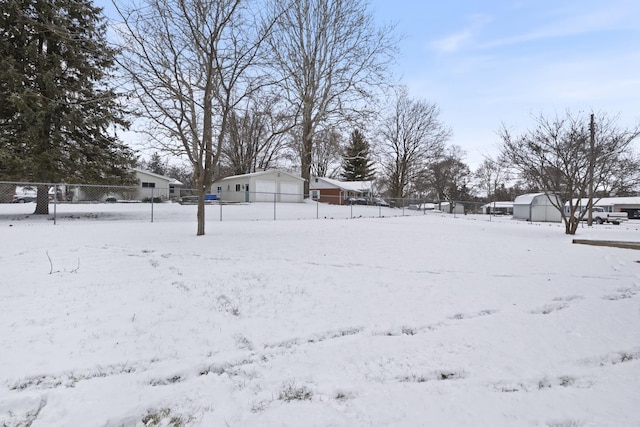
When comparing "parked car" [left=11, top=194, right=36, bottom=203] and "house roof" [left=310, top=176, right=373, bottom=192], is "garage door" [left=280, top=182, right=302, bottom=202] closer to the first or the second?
"house roof" [left=310, top=176, right=373, bottom=192]

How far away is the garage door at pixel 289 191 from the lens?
105 feet

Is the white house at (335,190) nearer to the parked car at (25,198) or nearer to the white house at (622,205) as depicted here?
the parked car at (25,198)

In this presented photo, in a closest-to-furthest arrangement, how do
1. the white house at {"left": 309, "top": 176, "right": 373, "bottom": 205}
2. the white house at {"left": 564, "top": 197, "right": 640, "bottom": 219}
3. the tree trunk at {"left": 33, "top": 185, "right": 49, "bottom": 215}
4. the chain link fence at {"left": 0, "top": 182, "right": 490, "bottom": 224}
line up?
the tree trunk at {"left": 33, "top": 185, "right": 49, "bottom": 215} → the chain link fence at {"left": 0, "top": 182, "right": 490, "bottom": 224} → the white house at {"left": 309, "top": 176, "right": 373, "bottom": 205} → the white house at {"left": 564, "top": 197, "right": 640, "bottom": 219}

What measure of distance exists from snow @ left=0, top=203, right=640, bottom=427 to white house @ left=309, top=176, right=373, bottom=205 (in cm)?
3348

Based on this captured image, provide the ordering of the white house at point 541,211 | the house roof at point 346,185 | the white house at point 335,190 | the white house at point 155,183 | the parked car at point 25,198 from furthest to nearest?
the house roof at point 346,185 < the white house at point 335,190 < the white house at point 155,183 < the parked car at point 25,198 < the white house at point 541,211

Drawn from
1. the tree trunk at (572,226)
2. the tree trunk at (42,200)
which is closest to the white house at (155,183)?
the tree trunk at (42,200)

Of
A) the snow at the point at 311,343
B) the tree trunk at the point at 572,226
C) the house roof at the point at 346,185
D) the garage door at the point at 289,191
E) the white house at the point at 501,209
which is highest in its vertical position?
the house roof at the point at 346,185

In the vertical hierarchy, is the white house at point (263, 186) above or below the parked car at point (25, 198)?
above

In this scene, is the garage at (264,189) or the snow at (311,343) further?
the garage at (264,189)

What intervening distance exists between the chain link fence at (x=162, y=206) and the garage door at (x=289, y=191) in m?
0.10

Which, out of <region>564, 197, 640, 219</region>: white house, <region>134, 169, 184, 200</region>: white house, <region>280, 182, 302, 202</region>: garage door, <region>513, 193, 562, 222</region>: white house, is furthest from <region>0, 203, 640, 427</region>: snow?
<region>564, 197, 640, 219</region>: white house

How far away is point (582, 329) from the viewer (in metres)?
3.68

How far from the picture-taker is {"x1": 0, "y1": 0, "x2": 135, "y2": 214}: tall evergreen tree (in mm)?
13203

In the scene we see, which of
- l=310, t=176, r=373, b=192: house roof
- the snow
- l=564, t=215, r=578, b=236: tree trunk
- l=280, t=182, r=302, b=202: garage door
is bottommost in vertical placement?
the snow
